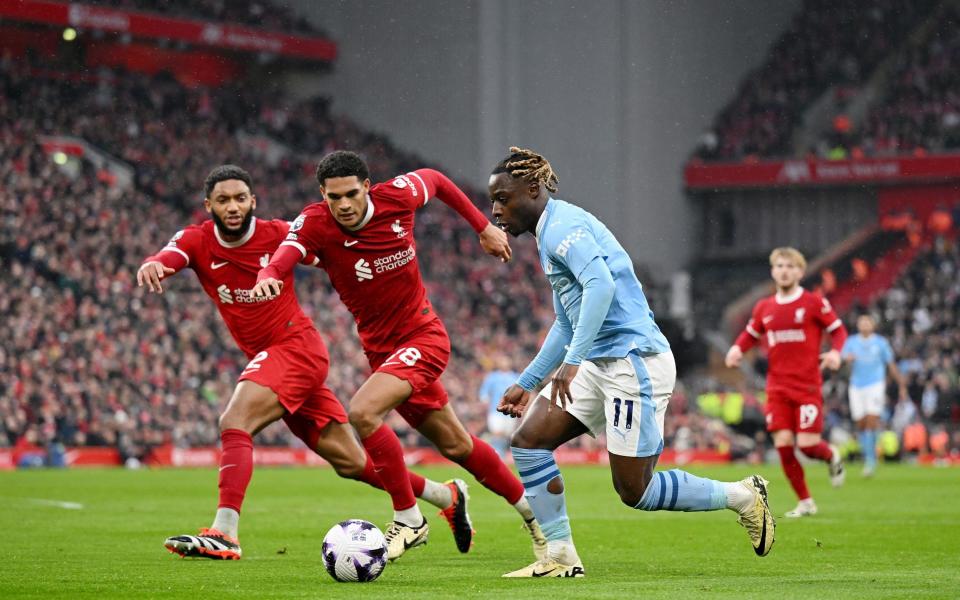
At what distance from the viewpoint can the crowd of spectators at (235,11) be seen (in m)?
39.5


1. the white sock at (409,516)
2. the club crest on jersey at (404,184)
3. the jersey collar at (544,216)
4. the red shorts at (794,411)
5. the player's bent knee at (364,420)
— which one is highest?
the club crest on jersey at (404,184)

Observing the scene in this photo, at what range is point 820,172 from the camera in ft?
139

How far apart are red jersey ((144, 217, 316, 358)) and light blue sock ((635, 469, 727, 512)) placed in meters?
3.07

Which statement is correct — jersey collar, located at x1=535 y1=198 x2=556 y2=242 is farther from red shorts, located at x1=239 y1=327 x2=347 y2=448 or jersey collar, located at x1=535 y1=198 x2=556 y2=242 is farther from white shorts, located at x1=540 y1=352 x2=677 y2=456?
red shorts, located at x1=239 y1=327 x2=347 y2=448

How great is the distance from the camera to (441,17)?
134ft

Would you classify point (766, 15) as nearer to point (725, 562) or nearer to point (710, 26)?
point (710, 26)

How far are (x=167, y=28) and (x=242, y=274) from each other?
104 feet

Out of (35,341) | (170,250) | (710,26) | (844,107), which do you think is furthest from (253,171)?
(170,250)

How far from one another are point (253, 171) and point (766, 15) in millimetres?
17512

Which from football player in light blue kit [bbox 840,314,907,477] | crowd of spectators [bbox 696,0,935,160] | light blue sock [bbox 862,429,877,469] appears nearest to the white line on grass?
football player in light blue kit [bbox 840,314,907,477]

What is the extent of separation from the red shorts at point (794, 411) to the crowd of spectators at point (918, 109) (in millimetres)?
29669

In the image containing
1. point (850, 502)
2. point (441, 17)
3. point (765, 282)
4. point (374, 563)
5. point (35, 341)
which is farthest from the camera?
point (765, 282)

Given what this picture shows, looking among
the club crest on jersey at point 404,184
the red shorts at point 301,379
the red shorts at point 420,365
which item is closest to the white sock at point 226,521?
the red shorts at point 301,379

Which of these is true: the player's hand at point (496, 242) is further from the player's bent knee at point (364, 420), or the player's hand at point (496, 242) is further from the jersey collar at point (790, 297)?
the jersey collar at point (790, 297)
